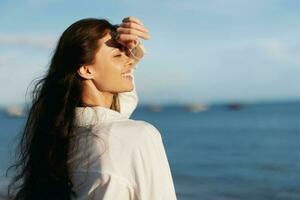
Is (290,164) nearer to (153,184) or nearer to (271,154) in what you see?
(271,154)

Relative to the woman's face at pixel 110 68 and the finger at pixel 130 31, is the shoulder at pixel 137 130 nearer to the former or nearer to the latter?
the woman's face at pixel 110 68

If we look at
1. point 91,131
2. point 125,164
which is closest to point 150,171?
point 125,164

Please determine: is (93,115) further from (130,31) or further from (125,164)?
(130,31)

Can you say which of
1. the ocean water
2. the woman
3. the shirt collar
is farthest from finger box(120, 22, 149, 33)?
the ocean water

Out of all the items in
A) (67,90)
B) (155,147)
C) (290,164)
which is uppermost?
(290,164)

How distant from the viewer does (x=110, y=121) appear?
2.09m

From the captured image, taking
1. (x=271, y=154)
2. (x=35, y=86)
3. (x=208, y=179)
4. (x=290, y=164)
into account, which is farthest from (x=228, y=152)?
(x=35, y=86)

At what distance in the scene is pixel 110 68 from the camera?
7.27 ft

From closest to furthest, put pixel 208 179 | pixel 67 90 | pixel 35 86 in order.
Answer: pixel 67 90 → pixel 35 86 → pixel 208 179

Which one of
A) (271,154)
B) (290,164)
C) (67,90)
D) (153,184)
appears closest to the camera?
(153,184)

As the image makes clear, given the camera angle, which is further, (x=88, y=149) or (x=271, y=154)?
(x=271, y=154)

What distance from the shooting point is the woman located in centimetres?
200

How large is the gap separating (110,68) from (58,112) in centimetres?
28

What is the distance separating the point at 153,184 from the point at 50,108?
0.58m
